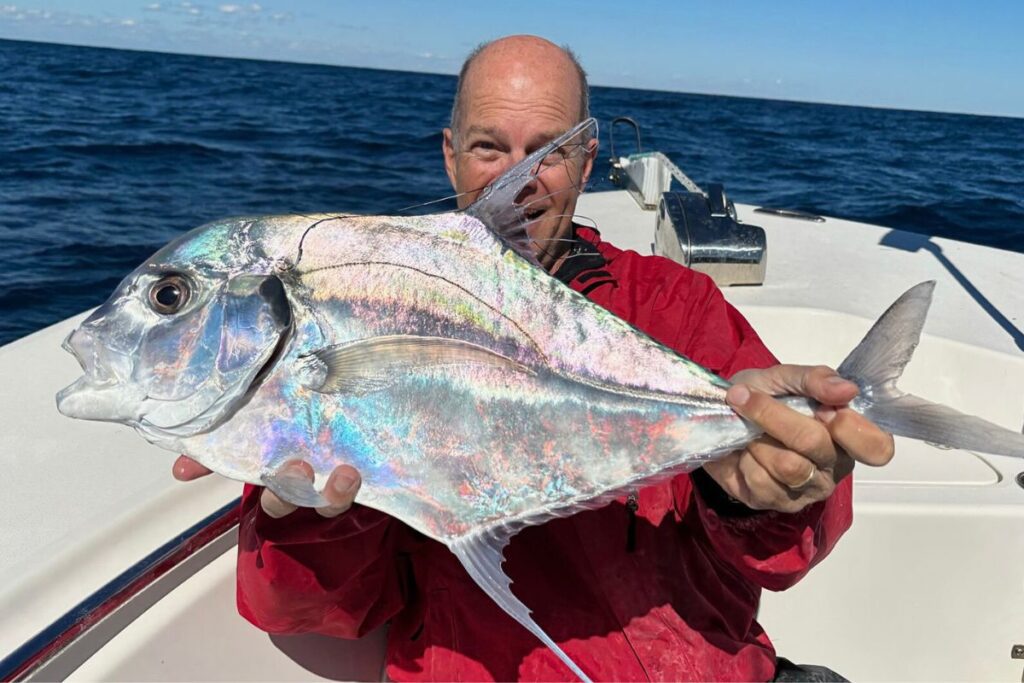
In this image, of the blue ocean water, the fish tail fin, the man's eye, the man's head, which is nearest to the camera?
the fish tail fin

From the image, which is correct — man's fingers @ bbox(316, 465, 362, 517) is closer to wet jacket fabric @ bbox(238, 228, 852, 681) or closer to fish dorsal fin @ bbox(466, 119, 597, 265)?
wet jacket fabric @ bbox(238, 228, 852, 681)

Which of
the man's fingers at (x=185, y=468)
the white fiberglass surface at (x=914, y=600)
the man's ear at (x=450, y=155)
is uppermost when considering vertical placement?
the man's ear at (x=450, y=155)

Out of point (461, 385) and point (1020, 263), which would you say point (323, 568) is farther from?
point (1020, 263)

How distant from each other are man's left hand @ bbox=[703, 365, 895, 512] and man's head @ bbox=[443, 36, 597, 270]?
806mm

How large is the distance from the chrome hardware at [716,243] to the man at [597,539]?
69.4 inches

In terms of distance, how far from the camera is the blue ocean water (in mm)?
8602

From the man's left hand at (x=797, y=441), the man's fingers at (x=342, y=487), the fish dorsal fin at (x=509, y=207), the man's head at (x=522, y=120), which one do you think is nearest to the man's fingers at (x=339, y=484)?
the man's fingers at (x=342, y=487)

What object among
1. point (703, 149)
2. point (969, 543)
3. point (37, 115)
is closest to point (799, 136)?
point (703, 149)

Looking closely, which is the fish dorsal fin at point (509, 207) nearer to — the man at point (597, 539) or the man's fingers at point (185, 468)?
the man at point (597, 539)

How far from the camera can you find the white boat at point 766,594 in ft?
5.77

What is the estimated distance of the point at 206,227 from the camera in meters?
1.34

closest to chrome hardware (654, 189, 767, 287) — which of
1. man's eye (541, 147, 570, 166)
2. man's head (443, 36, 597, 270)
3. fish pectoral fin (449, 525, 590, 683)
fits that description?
man's head (443, 36, 597, 270)

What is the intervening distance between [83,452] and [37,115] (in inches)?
782

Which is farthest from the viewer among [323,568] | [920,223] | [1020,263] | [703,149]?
[703,149]
